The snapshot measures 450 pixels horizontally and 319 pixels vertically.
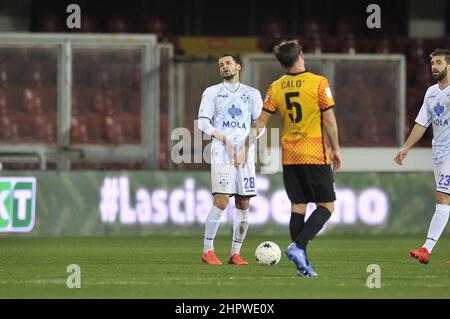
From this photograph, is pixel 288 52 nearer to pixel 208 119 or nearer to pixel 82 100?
pixel 208 119

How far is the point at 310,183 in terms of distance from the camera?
984cm

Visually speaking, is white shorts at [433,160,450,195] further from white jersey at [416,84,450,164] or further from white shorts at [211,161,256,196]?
white shorts at [211,161,256,196]

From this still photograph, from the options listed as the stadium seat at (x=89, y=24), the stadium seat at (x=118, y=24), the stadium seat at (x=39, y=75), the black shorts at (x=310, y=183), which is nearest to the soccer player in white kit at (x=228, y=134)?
the black shorts at (x=310, y=183)

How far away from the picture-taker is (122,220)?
17.5 m

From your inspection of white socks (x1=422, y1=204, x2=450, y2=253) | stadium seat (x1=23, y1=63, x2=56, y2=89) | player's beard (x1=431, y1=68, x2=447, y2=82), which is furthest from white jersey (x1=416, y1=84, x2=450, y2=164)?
stadium seat (x1=23, y1=63, x2=56, y2=89)

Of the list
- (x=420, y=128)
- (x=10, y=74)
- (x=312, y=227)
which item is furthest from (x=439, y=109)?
(x=10, y=74)

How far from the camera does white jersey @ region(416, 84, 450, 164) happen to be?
11.6 metres

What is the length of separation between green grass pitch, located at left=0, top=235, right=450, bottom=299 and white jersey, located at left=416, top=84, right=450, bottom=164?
113 cm

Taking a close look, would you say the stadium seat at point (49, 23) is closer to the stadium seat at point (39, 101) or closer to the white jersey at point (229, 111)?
the stadium seat at point (39, 101)

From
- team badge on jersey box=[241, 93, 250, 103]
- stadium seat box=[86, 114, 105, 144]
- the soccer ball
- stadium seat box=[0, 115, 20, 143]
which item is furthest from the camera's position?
stadium seat box=[86, 114, 105, 144]

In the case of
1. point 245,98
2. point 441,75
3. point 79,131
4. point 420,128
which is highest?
point 441,75

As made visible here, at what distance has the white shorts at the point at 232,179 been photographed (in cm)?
1152

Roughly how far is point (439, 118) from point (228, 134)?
2.10 meters

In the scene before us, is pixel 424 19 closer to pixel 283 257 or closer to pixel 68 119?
pixel 68 119
